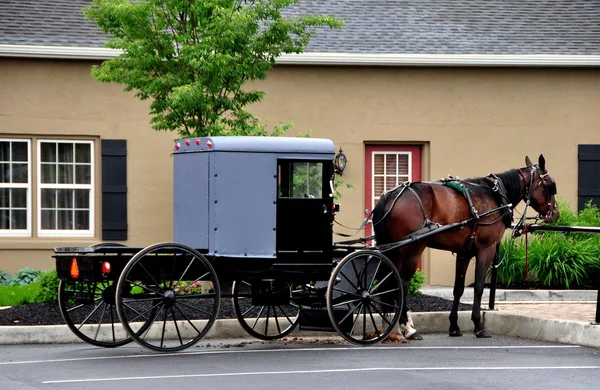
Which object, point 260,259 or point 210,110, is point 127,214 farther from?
point 260,259

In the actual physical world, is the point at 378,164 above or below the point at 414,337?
above

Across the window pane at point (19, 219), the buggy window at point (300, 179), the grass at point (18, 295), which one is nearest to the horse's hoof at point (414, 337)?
the buggy window at point (300, 179)

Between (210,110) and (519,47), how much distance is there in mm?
6954

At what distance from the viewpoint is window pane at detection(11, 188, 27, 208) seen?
17.5 metres

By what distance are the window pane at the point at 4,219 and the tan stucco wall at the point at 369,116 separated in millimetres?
315

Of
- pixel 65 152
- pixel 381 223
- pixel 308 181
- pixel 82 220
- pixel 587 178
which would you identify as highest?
pixel 65 152

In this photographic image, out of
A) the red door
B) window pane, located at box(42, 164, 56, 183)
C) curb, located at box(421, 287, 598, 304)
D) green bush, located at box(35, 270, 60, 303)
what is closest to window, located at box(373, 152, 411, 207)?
the red door

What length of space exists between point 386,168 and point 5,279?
261 inches

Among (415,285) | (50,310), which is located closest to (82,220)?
(50,310)

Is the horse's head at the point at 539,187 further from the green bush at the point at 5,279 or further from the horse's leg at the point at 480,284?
the green bush at the point at 5,279

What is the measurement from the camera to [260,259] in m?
10.8

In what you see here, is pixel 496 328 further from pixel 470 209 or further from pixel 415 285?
pixel 415 285

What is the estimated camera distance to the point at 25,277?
16859 millimetres

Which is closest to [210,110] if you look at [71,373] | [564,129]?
[71,373]
